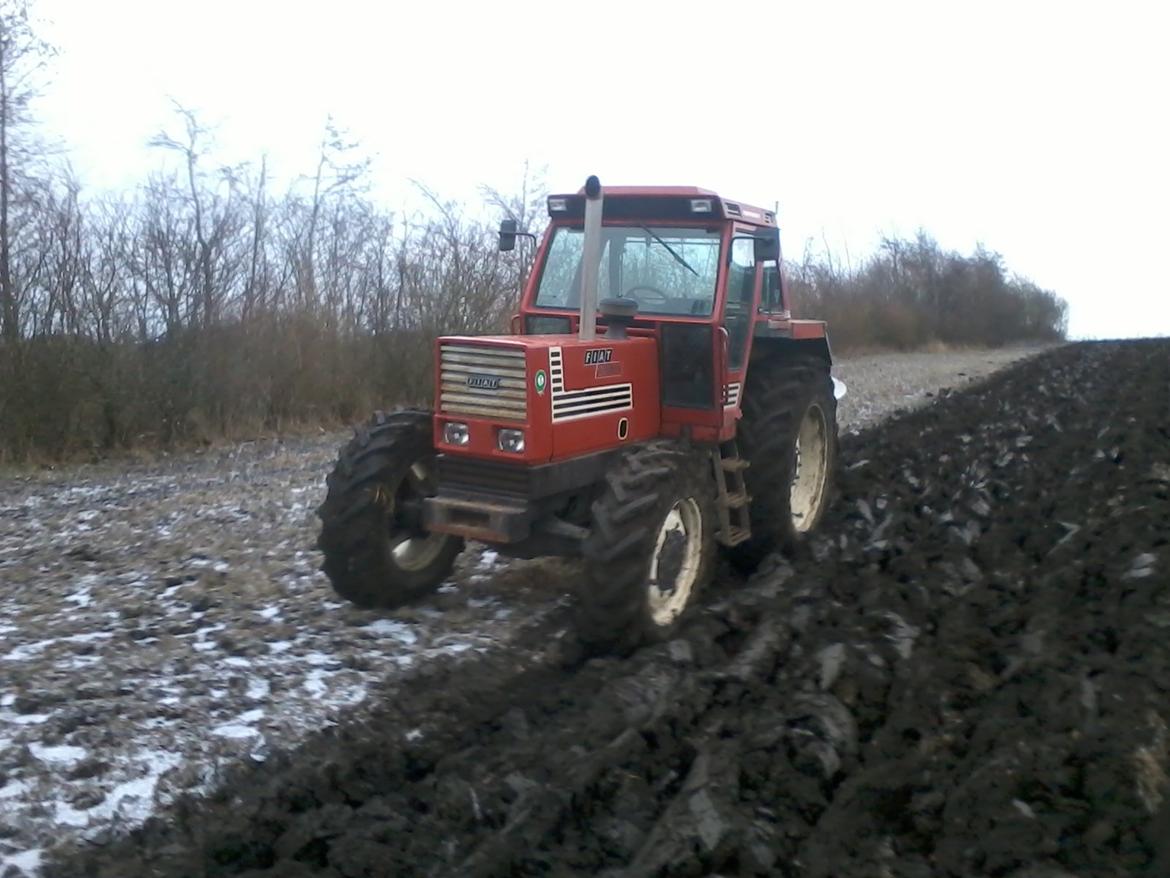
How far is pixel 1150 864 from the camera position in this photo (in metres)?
3.21

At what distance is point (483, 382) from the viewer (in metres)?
5.48

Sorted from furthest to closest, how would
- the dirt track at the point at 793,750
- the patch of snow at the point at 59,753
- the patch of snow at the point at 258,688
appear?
the patch of snow at the point at 258,688 → the patch of snow at the point at 59,753 → the dirt track at the point at 793,750

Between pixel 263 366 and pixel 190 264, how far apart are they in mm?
1406

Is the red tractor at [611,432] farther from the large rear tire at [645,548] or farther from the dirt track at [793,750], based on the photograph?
the dirt track at [793,750]

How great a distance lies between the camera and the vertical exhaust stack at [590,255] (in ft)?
18.6

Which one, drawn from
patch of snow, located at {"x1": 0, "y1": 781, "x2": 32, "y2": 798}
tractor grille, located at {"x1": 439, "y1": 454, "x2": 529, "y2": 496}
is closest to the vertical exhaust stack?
tractor grille, located at {"x1": 439, "y1": 454, "x2": 529, "y2": 496}

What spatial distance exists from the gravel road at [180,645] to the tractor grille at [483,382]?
3.55 ft

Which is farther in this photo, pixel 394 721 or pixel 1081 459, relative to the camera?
pixel 1081 459

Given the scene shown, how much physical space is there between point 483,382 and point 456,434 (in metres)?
0.30

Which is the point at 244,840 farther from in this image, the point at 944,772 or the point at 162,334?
the point at 162,334

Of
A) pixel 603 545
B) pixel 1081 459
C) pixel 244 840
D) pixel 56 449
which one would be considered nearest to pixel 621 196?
pixel 603 545

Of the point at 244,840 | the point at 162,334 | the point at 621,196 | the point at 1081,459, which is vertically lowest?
the point at 244,840

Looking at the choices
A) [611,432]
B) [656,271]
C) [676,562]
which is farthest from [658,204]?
[676,562]

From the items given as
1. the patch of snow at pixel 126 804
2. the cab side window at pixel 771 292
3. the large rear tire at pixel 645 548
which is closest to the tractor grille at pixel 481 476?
the large rear tire at pixel 645 548
